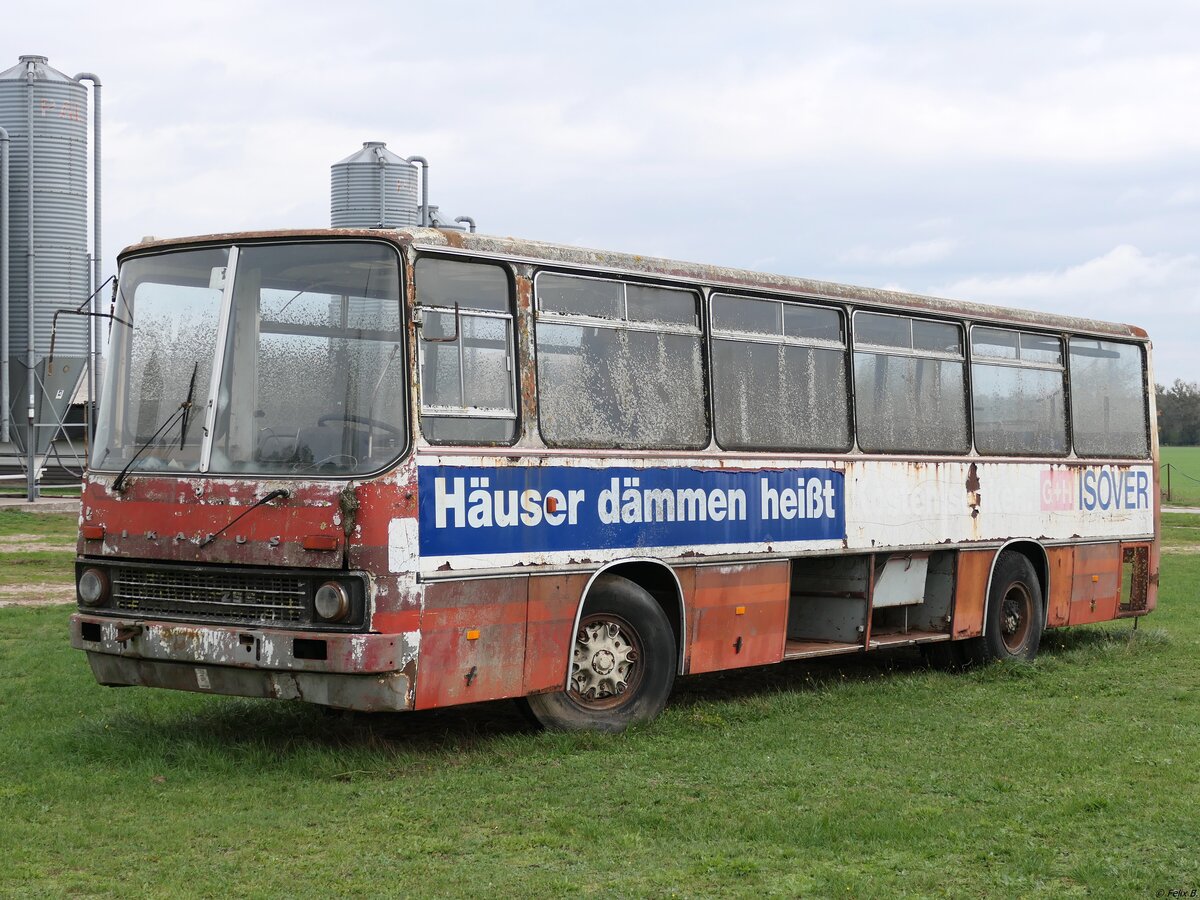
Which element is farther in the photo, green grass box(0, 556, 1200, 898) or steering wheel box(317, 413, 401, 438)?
steering wheel box(317, 413, 401, 438)

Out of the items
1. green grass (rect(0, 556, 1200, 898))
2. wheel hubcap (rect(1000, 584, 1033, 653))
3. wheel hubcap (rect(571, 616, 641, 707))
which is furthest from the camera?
wheel hubcap (rect(1000, 584, 1033, 653))

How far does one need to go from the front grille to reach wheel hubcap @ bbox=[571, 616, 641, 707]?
5.97ft

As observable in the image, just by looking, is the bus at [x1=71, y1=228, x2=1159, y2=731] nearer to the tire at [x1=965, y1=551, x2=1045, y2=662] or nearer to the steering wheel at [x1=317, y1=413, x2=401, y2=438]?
the steering wheel at [x1=317, y1=413, x2=401, y2=438]

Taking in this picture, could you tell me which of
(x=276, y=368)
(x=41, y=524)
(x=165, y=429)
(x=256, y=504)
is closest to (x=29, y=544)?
(x=41, y=524)

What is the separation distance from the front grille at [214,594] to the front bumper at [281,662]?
0.31ft

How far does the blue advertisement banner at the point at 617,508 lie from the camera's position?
837cm

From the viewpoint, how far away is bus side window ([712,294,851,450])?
10.4 metres

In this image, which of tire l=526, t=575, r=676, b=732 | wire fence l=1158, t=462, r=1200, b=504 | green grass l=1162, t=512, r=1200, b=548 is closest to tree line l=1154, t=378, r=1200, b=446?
wire fence l=1158, t=462, r=1200, b=504

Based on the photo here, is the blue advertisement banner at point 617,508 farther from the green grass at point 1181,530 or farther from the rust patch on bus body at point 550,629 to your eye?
the green grass at point 1181,530

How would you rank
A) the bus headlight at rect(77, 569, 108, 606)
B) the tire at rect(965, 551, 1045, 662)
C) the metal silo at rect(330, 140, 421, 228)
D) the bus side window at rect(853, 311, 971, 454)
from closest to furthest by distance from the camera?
the bus headlight at rect(77, 569, 108, 606) < the bus side window at rect(853, 311, 971, 454) < the tire at rect(965, 551, 1045, 662) < the metal silo at rect(330, 140, 421, 228)

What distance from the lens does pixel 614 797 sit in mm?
7477

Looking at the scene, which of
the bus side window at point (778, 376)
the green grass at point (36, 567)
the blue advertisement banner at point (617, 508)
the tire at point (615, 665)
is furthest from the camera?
the green grass at point (36, 567)

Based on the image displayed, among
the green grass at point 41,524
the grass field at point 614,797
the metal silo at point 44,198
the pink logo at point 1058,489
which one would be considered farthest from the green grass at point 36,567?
the metal silo at point 44,198

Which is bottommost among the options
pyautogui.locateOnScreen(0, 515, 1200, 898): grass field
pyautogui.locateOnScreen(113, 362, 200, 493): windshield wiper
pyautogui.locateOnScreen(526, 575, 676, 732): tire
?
pyautogui.locateOnScreen(0, 515, 1200, 898): grass field
